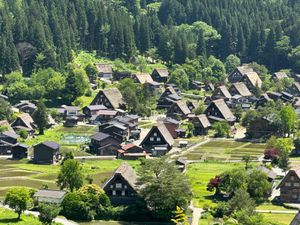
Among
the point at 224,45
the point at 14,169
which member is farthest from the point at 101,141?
the point at 224,45

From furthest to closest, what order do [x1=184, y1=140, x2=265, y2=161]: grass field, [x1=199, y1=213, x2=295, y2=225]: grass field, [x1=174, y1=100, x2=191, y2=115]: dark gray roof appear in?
1. [x1=174, y1=100, x2=191, y2=115]: dark gray roof
2. [x1=184, y1=140, x2=265, y2=161]: grass field
3. [x1=199, y1=213, x2=295, y2=225]: grass field

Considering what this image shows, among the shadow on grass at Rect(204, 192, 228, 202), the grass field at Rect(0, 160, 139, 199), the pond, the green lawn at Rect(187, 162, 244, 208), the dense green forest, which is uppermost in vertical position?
the dense green forest

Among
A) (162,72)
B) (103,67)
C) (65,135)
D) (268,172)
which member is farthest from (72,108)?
(268,172)

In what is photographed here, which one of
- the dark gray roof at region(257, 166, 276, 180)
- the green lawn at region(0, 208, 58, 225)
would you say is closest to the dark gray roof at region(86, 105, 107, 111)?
the dark gray roof at region(257, 166, 276, 180)

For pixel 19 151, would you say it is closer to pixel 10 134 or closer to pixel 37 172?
pixel 10 134

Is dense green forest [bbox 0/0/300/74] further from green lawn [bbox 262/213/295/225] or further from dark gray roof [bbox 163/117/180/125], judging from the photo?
green lawn [bbox 262/213/295/225]

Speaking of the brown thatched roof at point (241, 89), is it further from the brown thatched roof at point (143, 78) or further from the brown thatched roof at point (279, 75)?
the brown thatched roof at point (143, 78)
